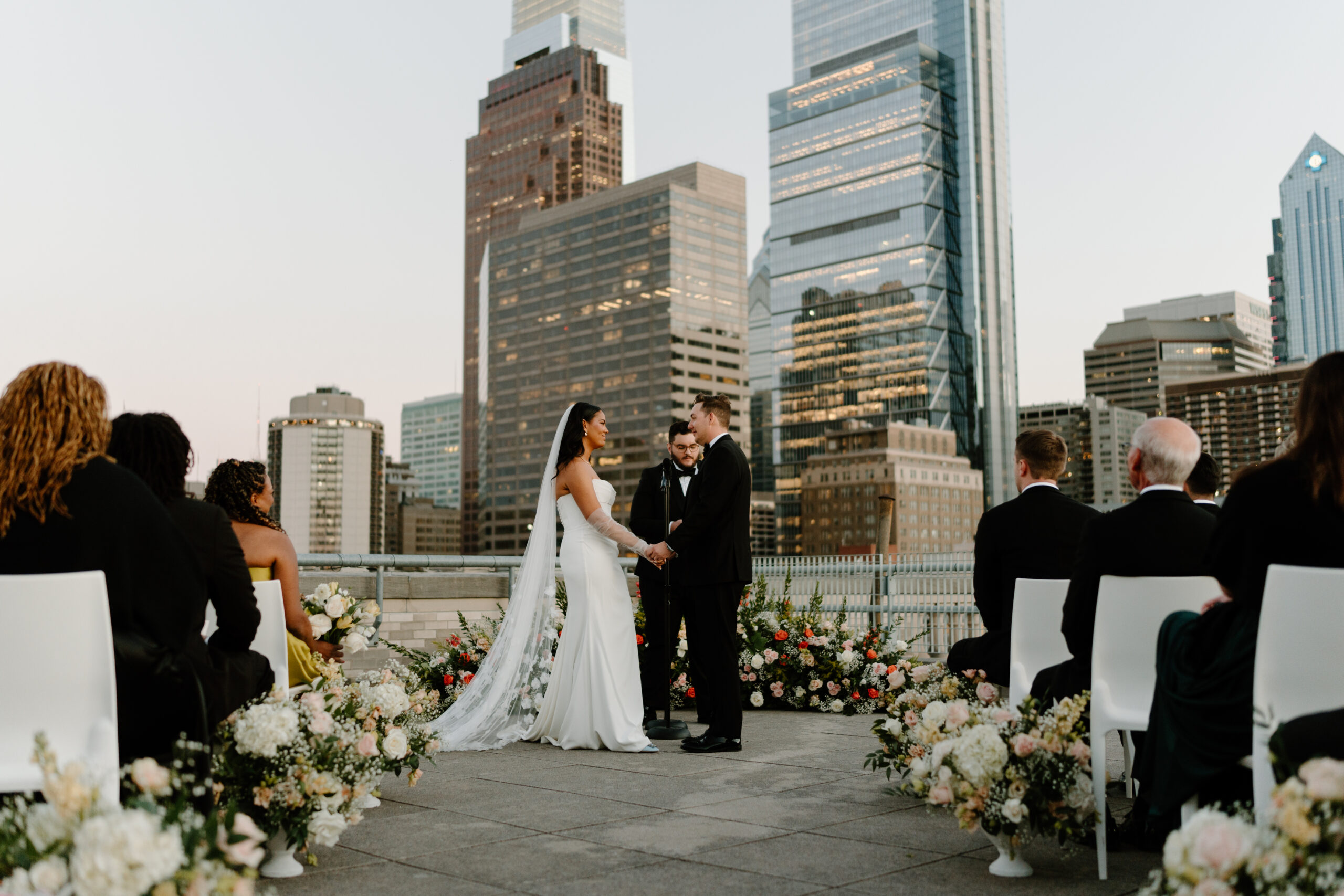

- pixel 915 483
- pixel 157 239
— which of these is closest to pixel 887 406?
pixel 915 483

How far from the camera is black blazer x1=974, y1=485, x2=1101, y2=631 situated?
4516 millimetres

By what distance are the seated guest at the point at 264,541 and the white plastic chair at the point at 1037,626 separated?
3.00 meters

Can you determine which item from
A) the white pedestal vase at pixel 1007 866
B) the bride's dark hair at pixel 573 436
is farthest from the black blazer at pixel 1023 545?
the bride's dark hair at pixel 573 436

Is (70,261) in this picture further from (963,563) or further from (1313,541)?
(1313,541)

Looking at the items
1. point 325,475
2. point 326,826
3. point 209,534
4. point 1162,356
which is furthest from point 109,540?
point 1162,356

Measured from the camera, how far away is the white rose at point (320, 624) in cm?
477

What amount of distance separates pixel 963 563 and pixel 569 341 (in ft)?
423

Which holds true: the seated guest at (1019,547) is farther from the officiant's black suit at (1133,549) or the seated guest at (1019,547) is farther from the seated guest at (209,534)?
the seated guest at (209,534)

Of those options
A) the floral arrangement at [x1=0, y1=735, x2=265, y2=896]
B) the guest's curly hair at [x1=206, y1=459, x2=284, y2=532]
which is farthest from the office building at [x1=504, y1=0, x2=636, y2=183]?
the floral arrangement at [x1=0, y1=735, x2=265, y2=896]

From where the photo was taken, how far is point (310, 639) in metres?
4.68

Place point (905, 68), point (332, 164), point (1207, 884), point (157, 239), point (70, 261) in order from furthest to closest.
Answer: point (905, 68) → point (332, 164) → point (157, 239) → point (70, 261) → point (1207, 884)

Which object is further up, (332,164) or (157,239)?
(332,164)

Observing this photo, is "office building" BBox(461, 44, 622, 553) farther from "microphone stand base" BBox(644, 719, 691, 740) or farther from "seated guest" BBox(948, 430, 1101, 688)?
"seated guest" BBox(948, 430, 1101, 688)

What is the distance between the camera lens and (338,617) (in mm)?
4867
